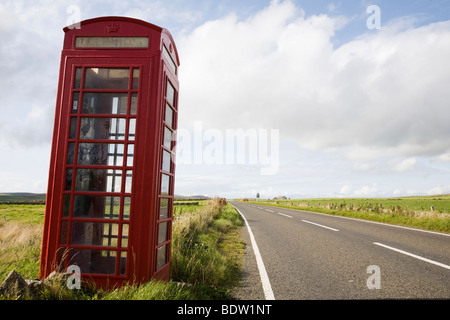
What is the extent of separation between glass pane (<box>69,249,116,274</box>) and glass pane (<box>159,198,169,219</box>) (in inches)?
40.2

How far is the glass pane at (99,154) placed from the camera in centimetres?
409

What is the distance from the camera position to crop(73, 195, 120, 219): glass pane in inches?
160

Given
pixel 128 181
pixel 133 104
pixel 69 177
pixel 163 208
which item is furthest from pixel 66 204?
pixel 133 104

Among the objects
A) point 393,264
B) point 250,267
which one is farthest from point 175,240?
point 393,264

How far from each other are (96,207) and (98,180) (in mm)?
425

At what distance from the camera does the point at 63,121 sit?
13.4ft

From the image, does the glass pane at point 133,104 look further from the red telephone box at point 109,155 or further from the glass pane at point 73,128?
the glass pane at point 73,128

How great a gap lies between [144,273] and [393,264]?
550 centimetres

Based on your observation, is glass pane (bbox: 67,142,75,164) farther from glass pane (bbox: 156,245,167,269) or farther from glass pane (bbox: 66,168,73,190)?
glass pane (bbox: 156,245,167,269)

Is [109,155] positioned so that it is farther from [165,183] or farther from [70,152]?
[165,183]

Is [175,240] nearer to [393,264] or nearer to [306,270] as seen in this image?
[306,270]

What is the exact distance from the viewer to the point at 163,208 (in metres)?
4.55

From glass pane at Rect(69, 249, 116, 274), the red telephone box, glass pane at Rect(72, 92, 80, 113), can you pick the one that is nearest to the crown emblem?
the red telephone box
